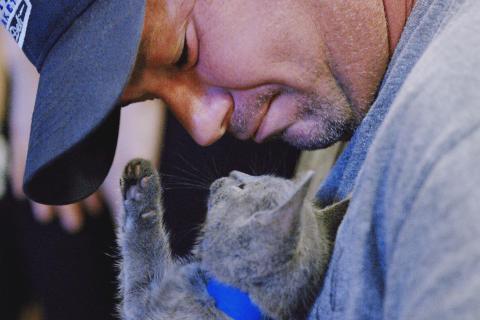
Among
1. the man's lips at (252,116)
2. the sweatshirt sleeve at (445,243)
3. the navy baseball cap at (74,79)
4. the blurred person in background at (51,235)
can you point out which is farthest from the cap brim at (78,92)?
the blurred person in background at (51,235)

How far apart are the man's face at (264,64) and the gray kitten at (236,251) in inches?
7.3

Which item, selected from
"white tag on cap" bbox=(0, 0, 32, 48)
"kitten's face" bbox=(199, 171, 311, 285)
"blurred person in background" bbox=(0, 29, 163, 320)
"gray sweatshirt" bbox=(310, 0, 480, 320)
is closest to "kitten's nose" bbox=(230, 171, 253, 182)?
"kitten's face" bbox=(199, 171, 311, 285)

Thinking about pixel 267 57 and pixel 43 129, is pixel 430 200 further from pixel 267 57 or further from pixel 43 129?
pixel 43 129

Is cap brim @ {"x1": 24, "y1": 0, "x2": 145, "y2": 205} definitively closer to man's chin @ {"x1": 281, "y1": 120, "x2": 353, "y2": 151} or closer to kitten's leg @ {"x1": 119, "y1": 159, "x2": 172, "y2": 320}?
kitten's leg @ {"x1": 119, "y1": 159, "x2": 172, "y2": 320}

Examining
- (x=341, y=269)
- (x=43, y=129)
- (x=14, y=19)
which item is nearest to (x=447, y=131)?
(x=341, y=269)

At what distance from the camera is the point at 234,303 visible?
37.8 inches

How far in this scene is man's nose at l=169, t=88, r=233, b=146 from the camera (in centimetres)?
122

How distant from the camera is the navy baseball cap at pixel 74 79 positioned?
3.03ft

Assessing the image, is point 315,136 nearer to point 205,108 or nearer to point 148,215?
point 205,108

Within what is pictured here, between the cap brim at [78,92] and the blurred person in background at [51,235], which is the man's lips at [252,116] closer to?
the cap brim at [78,92]

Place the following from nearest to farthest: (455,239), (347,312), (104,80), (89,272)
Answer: (455,239)
(347,312)
(104,80)
(89,272)

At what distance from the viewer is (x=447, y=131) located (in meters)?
0.58

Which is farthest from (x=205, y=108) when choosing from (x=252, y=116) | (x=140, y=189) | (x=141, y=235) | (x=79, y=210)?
(x=79, y=210)

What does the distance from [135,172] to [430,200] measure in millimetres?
887
